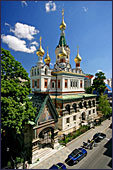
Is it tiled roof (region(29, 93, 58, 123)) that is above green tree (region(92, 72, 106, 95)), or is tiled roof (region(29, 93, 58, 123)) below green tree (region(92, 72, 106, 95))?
below

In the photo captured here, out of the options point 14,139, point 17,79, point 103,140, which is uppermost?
point 17,79

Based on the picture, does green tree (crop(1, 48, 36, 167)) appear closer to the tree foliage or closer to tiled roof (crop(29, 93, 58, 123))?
the tree foliage

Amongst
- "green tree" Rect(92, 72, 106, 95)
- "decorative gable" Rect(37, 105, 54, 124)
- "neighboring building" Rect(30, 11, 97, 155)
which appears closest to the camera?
"decorative gable" Rect(37, 105, 54, 124)

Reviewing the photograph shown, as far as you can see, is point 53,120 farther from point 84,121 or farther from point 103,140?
point 84,121

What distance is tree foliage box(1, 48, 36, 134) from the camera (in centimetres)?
923

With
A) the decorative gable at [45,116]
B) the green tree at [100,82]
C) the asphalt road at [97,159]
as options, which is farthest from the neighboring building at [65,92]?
the green tree at [100,82]

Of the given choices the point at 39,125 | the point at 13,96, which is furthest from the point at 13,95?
the point at 39,125

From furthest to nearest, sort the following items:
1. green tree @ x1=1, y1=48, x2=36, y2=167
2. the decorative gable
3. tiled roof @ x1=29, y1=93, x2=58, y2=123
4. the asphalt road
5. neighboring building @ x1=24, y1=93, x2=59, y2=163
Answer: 1. the decorative gable
2. tiled roof @ x1=29, y1=93, x2=58, y2=123
3. neighboring building @ x1=24, y1=93, x2=59, y2=163
4. the asphalt road
5. green tree @ x1=1, y1=48, x2=36, y2=167

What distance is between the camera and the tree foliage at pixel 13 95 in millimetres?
9234

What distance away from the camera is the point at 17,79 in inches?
437

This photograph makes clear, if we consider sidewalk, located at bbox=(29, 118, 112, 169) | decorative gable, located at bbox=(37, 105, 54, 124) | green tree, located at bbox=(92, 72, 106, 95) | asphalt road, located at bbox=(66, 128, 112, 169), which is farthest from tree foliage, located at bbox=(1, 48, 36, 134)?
green tree, located at bbox=(92, 72, 106, 95)

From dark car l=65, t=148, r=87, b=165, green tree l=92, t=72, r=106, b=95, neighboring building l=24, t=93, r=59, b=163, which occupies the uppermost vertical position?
green tree l=92, t=72, r=106, b=95

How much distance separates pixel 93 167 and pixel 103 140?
24.8 ft

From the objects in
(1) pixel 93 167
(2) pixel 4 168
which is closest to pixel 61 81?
(1) pixel 93 167
